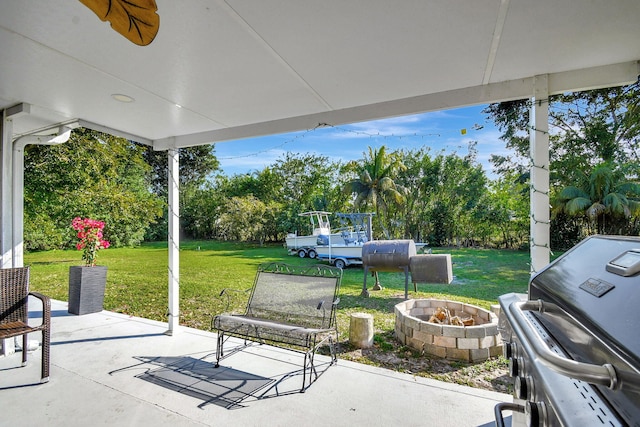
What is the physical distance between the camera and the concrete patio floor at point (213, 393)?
2.04 metres

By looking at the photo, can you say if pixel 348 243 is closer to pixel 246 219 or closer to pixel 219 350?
pixel 246 219

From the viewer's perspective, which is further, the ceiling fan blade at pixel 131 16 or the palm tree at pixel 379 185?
the palm tree at pixel 379 185

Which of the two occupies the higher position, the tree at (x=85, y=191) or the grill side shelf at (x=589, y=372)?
the tree at (x=85, y=191)

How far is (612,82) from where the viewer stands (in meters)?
2.00

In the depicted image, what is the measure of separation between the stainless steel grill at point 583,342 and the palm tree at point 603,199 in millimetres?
3360

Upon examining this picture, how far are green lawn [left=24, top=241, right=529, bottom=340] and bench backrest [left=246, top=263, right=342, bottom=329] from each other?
2.52ft

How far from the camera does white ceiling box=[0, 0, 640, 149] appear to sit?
1527 mm

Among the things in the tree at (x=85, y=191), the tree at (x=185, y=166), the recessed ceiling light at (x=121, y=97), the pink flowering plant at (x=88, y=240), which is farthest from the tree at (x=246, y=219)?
the recessed ceiling light at (x=121, y=97)

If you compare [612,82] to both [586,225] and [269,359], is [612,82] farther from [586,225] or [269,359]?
[269,359]

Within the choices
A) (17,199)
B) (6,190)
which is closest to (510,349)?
(6,190)

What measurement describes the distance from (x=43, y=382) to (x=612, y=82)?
14.7 ft

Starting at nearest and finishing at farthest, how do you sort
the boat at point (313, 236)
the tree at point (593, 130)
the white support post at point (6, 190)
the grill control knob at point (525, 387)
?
the grill control knob at point (525, 387), the white support post at point (6, 190), the tree at point (593, 130), the boat at point (313, 236)

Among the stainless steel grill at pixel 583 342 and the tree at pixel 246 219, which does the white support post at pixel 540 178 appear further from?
the tree at pixel 246 219

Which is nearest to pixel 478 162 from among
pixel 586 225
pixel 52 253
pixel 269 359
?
pixel 586 225
